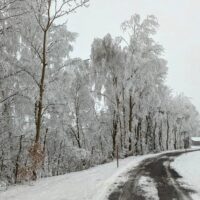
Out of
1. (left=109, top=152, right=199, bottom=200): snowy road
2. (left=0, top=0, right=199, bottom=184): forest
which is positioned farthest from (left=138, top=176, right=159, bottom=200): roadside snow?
(left=0, top=0, right=199, bottom=184): forest

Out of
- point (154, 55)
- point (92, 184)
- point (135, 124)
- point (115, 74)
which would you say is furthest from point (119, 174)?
point (135, 124)

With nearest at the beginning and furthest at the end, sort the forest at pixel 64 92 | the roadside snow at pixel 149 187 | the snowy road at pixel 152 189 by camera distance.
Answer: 1. the snowy road at pixel 152 189
2. the roadside snow at pixel 149 187
3. the forest at pixel 64 92

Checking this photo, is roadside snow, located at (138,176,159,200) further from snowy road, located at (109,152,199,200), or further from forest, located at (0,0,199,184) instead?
forest, located at (0,0,199,184)

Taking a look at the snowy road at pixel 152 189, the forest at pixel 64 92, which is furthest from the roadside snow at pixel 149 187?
the forest at pixel 64 92

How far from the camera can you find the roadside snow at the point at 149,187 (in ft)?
40.0

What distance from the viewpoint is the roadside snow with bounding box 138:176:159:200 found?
1219cm

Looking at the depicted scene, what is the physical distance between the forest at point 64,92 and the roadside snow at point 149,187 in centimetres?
493

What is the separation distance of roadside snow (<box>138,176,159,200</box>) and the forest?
4.93 metres

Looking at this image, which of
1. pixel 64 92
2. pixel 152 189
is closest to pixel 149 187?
pixel 152 189

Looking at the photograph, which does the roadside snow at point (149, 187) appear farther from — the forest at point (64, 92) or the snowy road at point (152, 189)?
the forest at point (64, 92)

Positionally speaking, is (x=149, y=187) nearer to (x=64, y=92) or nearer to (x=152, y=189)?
(x=152, y=189)

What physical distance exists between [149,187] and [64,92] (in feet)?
46.6

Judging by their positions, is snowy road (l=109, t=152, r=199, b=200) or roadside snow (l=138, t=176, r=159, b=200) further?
roadside snow (l=138, t=176, r=159, b=200)

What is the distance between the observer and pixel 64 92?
26.9 metres
